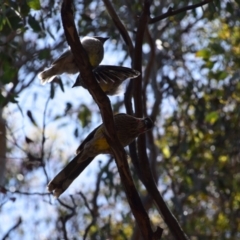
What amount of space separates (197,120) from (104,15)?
1.70m

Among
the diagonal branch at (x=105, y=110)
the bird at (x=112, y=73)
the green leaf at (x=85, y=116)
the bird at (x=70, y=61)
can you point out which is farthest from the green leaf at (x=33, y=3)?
the green leaf at (x=85, y=116)

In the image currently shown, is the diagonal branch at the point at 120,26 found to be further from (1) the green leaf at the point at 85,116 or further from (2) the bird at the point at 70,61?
(1) the green leaf at the point at 85,116

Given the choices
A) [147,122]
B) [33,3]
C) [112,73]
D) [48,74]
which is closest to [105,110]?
[112,73]

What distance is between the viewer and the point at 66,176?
5090 mm

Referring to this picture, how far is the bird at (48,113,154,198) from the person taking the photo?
4980 mm

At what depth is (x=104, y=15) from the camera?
30.3 feet

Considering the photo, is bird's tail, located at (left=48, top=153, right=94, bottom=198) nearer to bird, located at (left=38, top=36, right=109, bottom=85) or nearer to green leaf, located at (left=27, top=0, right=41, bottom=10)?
bird, located at (left=38, top=36, right=109, bottom=85)

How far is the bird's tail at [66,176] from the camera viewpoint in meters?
5.00

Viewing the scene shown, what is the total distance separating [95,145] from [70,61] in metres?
0.67

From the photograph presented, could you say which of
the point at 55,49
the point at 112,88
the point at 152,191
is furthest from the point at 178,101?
the point at 152,191

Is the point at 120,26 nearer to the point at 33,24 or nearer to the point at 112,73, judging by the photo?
the point at 112,73

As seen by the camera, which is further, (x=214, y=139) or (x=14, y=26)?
(x=214, y=139)

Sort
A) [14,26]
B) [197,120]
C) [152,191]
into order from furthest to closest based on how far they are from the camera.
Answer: [197,120] < [14,26] < [152,191]

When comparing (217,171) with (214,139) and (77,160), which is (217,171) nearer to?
(214,139)
